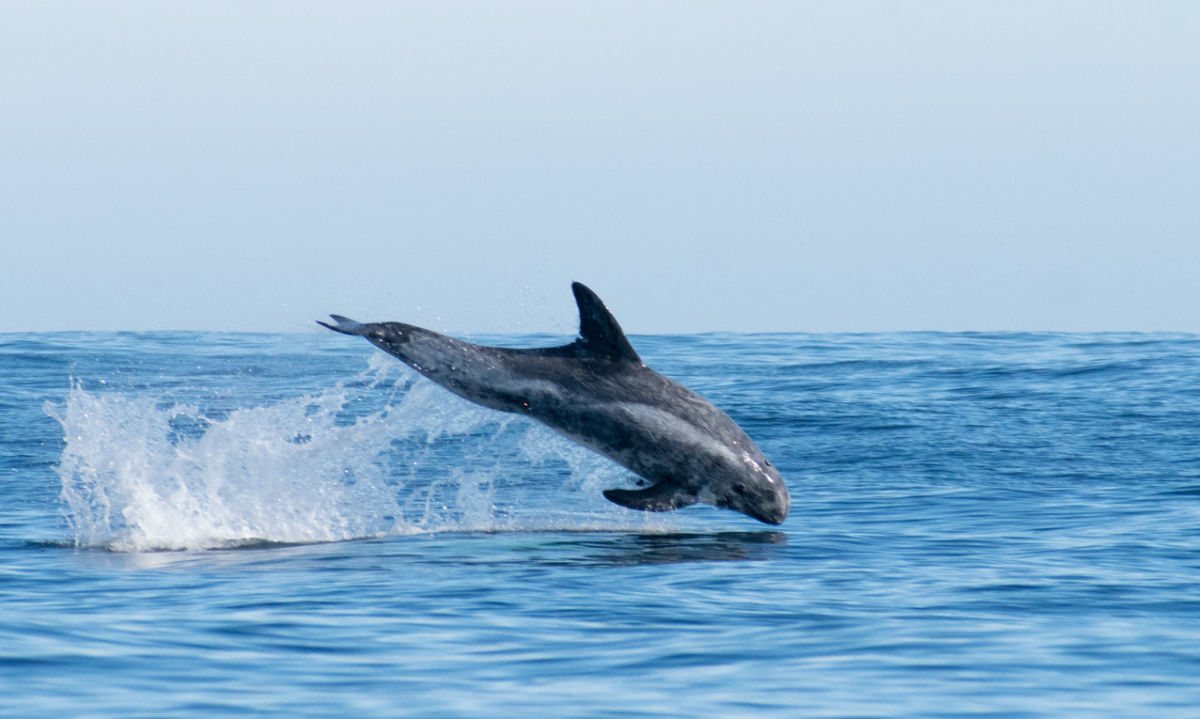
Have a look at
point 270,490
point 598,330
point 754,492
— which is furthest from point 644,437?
point 270,490

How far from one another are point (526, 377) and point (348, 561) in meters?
2.23

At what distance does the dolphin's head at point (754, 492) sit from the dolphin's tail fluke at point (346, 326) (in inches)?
142

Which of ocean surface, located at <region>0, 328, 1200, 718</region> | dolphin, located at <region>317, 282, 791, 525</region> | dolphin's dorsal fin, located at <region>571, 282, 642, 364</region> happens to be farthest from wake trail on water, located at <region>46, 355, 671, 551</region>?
→ dolphin's dorsal fin, located at <region>571, 282, 642, 364</region>

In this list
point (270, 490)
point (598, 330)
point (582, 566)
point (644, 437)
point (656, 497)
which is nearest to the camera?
point (582, 566)

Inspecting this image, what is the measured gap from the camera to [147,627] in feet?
30.2

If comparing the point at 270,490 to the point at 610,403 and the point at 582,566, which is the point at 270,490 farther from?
the point at 582,566

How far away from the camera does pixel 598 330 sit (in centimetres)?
1273

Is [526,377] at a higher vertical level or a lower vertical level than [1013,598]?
higher

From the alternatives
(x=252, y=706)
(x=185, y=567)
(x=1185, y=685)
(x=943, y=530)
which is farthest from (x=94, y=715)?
(x=943, y=530)

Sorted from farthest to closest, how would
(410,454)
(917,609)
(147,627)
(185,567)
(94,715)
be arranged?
(410,454) → (185,567) → (917,609) → (147,627) → (94,715)

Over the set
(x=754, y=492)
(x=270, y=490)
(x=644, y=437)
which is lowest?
(x=270, y=490)

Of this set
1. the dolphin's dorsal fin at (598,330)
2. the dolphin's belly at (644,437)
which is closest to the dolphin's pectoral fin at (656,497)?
the dolphin's belly at (644,437)

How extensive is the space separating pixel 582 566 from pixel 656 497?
4.25 ft

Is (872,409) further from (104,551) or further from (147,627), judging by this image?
(147,627)
